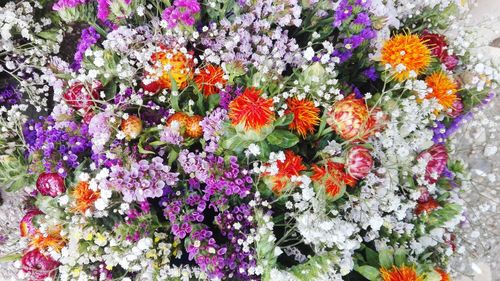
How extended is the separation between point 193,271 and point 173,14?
0.47 m

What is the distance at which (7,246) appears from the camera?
3.34 feet

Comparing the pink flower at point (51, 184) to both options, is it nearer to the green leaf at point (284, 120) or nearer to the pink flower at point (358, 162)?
the green leaf at point (284, 120)

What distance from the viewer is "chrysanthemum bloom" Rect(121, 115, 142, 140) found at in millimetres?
866

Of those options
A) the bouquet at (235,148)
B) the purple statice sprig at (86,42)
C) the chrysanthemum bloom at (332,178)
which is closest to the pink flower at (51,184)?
the bouquet at (235,148)

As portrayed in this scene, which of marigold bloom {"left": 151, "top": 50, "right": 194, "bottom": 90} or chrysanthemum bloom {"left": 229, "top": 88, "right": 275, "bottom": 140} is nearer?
chrysanthemum bloom {"left": 229, "top": 88, "right": 275, "bottom": 140}

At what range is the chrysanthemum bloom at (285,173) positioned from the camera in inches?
32.4

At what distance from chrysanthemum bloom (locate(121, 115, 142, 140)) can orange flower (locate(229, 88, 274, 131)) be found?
21 centimetres

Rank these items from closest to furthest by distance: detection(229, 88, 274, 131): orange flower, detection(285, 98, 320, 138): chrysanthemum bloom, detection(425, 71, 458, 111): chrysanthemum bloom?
detection(229, 88, 274, 131): orange flower
detection(285, 98, 320, 138): chrysanthemum bloom
detection(425, 71, 458, 111): chrysanthemum bloom

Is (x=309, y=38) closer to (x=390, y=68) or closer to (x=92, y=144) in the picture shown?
(x=390, y=68)

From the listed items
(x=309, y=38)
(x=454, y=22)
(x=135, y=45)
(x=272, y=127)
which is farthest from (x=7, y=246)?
(x=454, y=22)

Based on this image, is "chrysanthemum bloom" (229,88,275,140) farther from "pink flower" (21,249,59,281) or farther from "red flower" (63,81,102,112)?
"pink flower" (21,249,59,281)

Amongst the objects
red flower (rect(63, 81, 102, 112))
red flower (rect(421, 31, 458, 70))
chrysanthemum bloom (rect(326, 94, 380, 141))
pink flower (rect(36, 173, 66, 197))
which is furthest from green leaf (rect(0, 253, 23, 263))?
red flower (rect(421, 31, 458, 70))

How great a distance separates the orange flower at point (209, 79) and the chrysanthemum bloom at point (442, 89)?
42cm

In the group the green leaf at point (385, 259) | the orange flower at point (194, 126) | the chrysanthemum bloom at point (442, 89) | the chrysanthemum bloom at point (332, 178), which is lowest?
the green leaf at point (385, 259)
